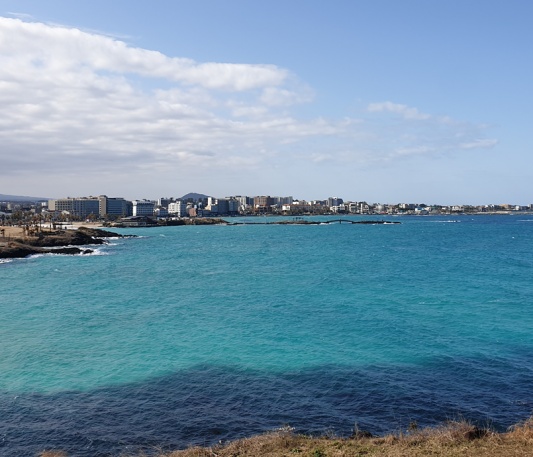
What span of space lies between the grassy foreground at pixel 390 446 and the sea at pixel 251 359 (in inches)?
69.2

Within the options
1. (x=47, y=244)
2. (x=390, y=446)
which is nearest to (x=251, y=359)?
(x=390, y=446)

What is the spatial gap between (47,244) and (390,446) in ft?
333

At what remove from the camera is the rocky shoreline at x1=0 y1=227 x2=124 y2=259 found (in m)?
83.8

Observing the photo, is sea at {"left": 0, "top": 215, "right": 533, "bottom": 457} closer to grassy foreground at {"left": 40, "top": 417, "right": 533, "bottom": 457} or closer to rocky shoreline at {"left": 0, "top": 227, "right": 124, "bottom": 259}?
grassy foreground at {"left": 40, "top": 417, "right": 533, "bottom": 457}

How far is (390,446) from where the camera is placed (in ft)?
45.3

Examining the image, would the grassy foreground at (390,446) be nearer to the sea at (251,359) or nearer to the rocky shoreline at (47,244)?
the sea at (251,359)

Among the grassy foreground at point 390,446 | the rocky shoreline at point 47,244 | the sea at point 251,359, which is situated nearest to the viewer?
the grassy foreground at point 390,446

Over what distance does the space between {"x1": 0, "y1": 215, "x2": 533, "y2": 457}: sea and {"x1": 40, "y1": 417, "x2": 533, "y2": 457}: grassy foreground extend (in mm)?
1757

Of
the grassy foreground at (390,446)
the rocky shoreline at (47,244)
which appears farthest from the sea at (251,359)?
the rocky shoreline at (47,244)

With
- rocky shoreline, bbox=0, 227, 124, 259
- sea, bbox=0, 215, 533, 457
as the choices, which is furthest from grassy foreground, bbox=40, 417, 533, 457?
rocky shoreline, bbox=0, 227, 124, 259

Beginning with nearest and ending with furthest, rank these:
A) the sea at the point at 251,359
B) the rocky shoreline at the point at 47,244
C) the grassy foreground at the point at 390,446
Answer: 1. the grassy foreground at the point at 390,446
2. the sea at the point at 251,359
3. the rocky shoreline at the point at 47,244

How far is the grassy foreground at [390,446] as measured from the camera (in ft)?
43.0

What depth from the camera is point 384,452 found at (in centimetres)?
1323

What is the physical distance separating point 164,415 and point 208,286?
33.6 m
